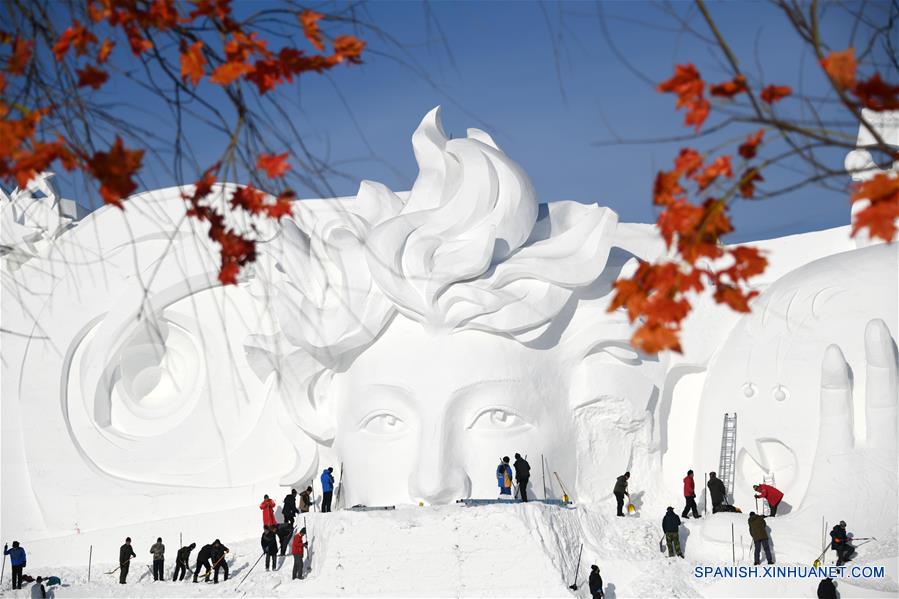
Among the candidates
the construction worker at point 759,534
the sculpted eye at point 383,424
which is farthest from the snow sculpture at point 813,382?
the sculpted eye at point 383,424

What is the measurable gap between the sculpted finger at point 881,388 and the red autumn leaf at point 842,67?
32.1 feet

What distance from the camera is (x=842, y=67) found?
472cm

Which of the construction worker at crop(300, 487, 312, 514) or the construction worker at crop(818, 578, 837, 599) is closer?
the construction worker at crop(818, 578, 837, 599)

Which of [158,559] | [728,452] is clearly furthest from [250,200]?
[158,559]

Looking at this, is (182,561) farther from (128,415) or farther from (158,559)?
(128,415)

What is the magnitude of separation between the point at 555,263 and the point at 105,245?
7.19 metres

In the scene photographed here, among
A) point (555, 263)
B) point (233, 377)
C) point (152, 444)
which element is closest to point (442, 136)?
point (555, 263)

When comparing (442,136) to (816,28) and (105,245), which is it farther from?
(816,28)

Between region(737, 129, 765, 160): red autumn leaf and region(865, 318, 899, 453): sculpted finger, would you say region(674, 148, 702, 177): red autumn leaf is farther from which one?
region(865, 318, 899, 453): sculpted finger

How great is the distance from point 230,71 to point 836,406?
34.0 feet

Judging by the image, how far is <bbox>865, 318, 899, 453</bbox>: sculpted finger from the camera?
13852 millimetres

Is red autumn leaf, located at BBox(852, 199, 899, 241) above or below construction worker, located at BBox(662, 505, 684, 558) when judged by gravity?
above

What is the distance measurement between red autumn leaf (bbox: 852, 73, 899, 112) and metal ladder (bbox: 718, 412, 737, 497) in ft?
36.8

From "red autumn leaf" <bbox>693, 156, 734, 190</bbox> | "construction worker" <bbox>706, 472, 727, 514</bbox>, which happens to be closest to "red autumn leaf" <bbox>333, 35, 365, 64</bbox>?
"red autumn leaf" <bbox>693, 156, 734, 190</bbox>
